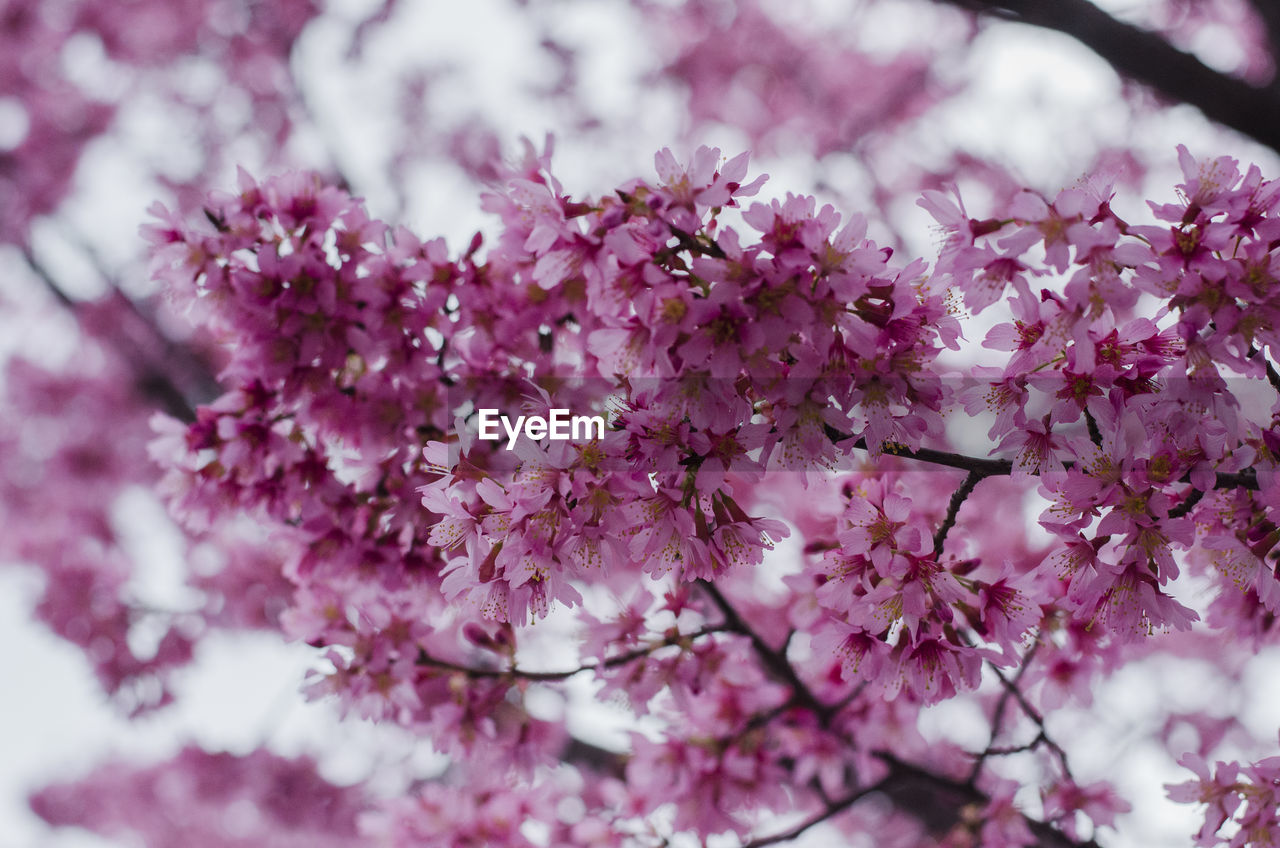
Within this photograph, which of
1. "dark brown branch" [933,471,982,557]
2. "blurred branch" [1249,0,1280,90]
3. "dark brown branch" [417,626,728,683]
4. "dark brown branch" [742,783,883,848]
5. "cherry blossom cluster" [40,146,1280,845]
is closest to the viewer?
"cherry blossom cluster" [40,146,1280,845]

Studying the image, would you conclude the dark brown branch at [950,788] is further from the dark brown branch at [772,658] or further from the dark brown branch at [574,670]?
the dark brown branch at [574,670]

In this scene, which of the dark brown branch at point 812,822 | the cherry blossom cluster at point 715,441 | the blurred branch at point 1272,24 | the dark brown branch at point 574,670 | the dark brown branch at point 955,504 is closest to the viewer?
the cherry blossom cluster at point 715,441

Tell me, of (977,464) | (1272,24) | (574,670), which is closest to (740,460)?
(977,464)

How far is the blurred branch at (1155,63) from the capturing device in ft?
9.35

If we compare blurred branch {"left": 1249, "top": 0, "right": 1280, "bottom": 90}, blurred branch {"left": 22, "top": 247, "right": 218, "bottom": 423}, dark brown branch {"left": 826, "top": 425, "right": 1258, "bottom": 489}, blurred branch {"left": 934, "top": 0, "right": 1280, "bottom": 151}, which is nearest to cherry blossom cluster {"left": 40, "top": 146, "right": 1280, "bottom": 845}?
dark brown branch {"left": 826, "top": 425, "right": 1258, "bottom": 489}

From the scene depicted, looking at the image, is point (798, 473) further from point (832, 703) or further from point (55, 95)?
point (55, 95)

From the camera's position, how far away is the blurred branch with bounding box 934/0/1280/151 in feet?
9.35

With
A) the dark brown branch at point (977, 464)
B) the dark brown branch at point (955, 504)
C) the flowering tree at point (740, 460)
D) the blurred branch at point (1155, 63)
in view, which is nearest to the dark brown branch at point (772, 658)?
the flowering tree at point (740, 460)

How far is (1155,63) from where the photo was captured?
2.95 m

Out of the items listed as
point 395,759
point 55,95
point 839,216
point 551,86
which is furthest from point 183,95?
point 839,216

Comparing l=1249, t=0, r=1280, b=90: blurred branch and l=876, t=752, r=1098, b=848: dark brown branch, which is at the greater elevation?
l=1249, t=0, r=1280, b=90: blurred branch

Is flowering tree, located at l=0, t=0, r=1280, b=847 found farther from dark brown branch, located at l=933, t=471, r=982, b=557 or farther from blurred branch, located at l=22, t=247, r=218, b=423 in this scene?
blurred branch, located at l=22, t=247, r=218, b=423

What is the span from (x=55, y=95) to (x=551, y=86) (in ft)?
13.7

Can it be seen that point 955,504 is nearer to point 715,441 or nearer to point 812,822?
point 715,441
